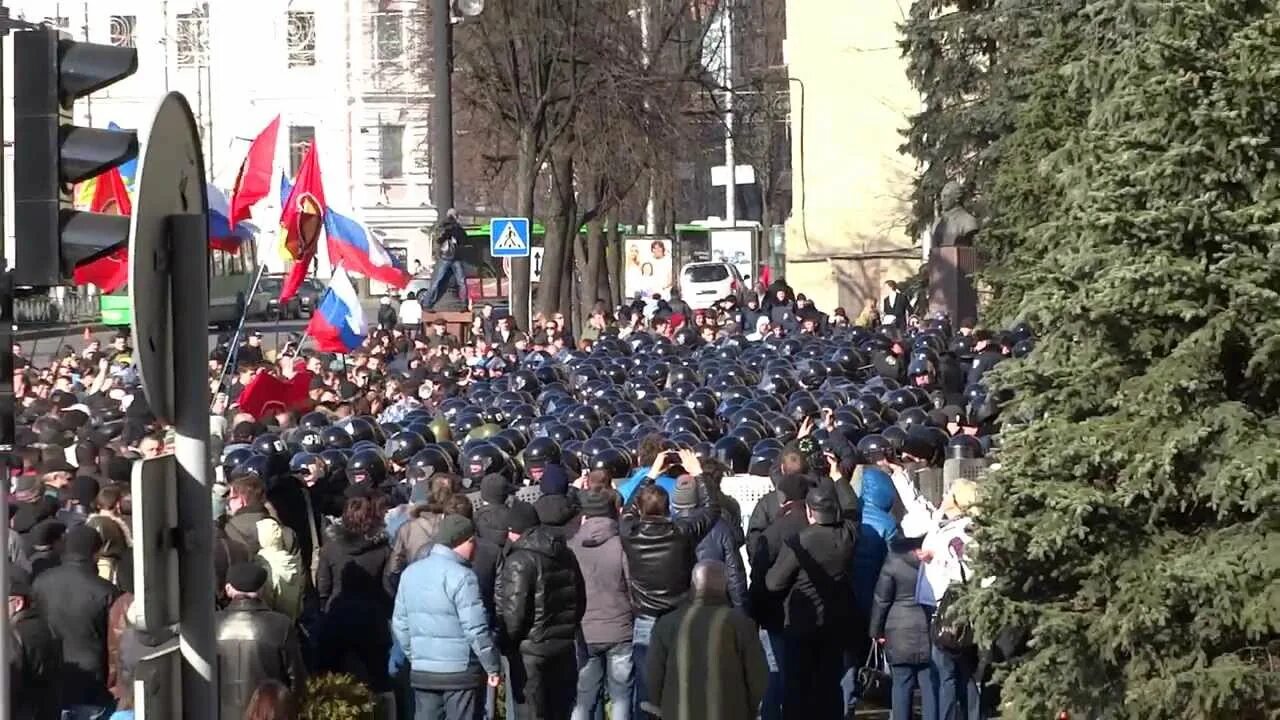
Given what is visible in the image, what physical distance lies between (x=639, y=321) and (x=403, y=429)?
49.4 ft

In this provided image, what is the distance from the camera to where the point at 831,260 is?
164 ft

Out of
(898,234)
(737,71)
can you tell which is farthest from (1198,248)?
(737,71)

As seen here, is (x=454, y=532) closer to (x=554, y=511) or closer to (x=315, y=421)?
(x=554, y=511)

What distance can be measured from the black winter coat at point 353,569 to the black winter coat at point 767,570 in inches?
74.7

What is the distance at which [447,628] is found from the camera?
10.7 metres

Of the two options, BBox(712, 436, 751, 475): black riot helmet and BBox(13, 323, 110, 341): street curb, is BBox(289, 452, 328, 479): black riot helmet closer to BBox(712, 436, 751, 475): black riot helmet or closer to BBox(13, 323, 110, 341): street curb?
BBox(712, 436, 751, 475): black riot helmet

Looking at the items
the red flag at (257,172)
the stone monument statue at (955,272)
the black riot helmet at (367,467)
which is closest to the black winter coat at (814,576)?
the black riot helmet at (367,467)

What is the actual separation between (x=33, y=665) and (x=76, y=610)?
2.10 ft

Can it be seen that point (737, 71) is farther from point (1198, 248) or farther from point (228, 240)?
point (1198, 248)

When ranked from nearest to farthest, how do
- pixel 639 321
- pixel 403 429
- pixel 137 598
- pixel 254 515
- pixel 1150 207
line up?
pixel 137 598, pixel 1150 207, pixel 254 515, pixel 403 429, pixel 639 321

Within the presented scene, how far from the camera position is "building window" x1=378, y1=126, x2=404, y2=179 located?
2992 inches

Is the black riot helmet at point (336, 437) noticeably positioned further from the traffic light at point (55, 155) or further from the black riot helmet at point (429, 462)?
the traffic light at point (55, 155)

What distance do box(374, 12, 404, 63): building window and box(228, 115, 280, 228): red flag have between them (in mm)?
51916

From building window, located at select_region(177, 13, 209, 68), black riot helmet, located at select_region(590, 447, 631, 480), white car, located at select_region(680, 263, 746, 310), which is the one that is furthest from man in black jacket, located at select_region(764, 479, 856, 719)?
building window, located at select_region(177, 13, 209, 68)
